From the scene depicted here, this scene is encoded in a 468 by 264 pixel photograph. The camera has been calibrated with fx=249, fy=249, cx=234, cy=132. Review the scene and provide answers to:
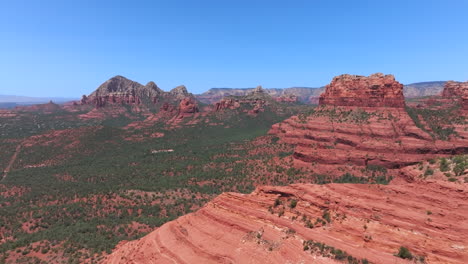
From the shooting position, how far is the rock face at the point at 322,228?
61.2 feet

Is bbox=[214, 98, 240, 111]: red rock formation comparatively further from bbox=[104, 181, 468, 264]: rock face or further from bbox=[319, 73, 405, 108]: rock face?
bbox=[104, 181, 468, 264]: rock face

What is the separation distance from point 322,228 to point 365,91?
240ft

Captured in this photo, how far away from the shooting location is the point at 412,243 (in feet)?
60.7

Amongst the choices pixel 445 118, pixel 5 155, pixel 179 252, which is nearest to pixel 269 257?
pixel 179 252

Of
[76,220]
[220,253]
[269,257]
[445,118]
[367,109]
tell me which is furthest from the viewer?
[367,109]

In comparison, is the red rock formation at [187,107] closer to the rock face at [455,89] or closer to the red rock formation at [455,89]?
the red rock formation at [455,89]

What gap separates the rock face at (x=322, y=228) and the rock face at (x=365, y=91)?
62433 millimetres

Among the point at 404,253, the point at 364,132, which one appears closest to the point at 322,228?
the point at 404,253

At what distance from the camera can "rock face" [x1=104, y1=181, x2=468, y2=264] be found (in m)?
18.7

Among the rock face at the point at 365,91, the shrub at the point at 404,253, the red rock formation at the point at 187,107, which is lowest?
the shrub at the point at 404,253

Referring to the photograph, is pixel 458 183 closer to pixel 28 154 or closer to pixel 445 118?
pixel 445 118

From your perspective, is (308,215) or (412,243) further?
(308,215)

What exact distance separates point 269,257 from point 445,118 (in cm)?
8292

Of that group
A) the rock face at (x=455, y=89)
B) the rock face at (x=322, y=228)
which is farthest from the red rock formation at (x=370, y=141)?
the rock face at (x=455, y=89)
